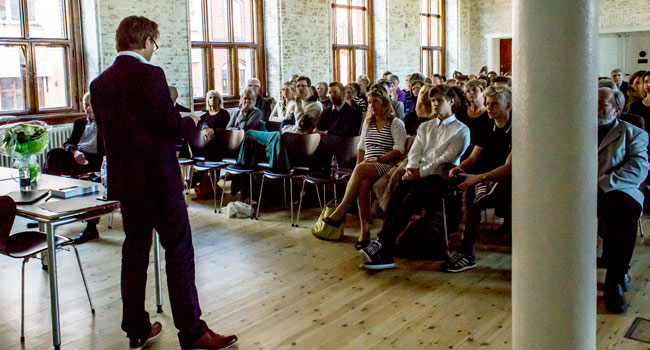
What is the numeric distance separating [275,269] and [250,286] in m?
0.46

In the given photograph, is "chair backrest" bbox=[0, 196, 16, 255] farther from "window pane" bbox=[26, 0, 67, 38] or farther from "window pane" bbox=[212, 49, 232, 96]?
"window pane" bbox=[212, 49, 232, 96]

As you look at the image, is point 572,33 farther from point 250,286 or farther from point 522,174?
point 250,286

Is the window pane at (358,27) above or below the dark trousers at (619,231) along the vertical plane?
above

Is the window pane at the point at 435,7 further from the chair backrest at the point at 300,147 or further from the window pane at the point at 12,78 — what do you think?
the chair backrest at the point at 300,147

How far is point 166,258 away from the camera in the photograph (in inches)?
148

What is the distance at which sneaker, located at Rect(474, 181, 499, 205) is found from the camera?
5496mm

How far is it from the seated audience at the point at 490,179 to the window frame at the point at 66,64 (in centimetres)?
642

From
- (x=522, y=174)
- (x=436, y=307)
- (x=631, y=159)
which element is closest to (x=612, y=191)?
(x=631, y=159)

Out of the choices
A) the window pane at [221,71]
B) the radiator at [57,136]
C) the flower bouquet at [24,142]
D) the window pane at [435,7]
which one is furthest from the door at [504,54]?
the flower bouquet at [24,142]

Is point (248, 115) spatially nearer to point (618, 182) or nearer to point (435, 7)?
point (618, 182)

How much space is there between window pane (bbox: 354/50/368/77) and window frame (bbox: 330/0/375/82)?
2.1 inches

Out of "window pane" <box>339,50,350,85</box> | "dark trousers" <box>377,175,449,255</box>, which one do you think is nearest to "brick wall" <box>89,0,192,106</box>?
"window pane" <box>339,50,350,85</box>

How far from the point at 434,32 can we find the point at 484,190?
555 inches

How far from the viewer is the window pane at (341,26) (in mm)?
14875
